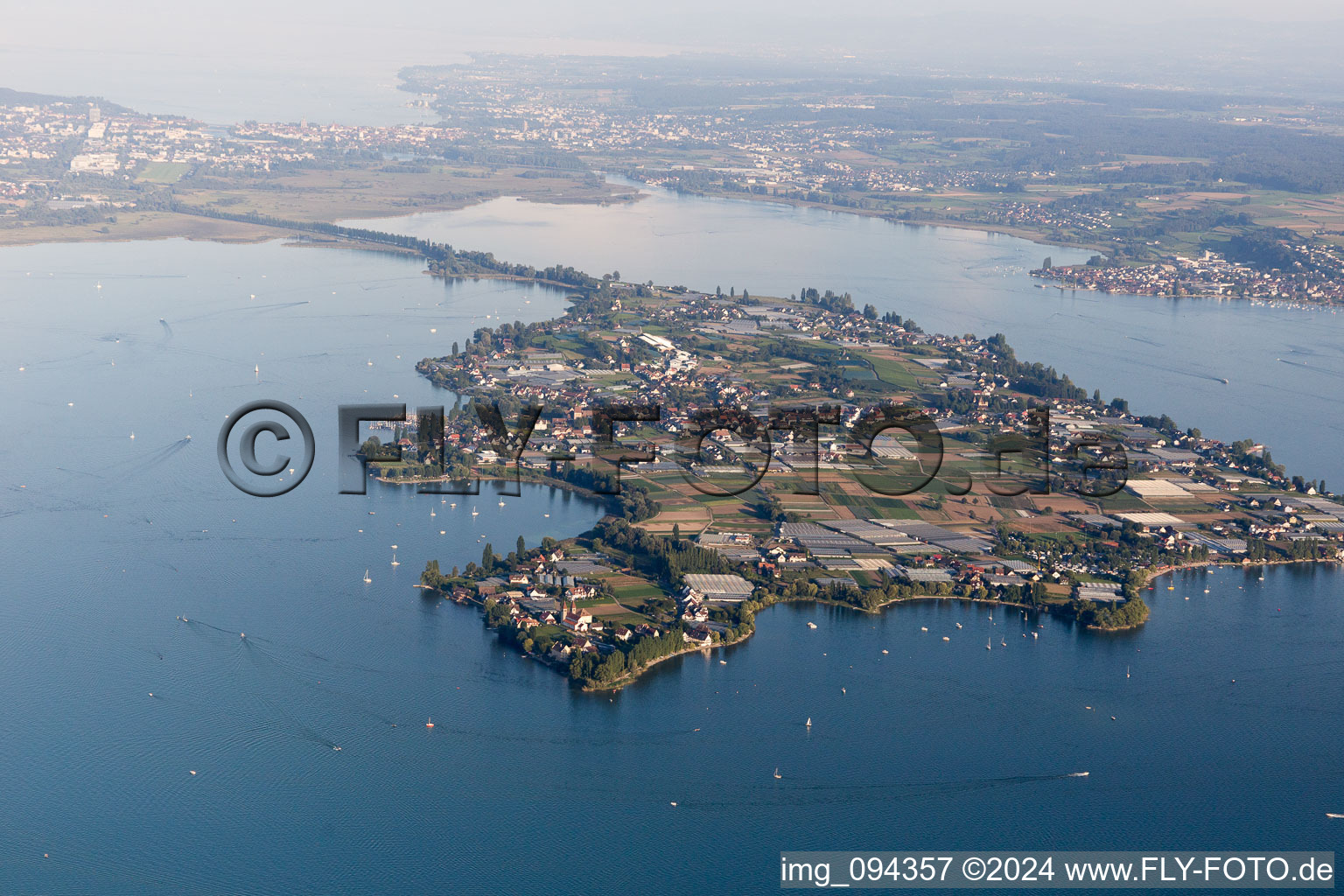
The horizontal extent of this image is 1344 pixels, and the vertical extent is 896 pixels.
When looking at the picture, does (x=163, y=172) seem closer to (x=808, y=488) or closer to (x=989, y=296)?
(x=989, y=296)

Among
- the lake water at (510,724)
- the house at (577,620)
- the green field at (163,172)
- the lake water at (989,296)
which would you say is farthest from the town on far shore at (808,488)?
the green field at (163,172)

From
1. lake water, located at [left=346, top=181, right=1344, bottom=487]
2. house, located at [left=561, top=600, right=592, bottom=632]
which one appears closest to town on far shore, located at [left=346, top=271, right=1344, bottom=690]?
house, located at [left=561, top=600, right=592, bottom=632]

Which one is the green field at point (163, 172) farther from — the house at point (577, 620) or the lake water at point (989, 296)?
the house at point (577, 620)

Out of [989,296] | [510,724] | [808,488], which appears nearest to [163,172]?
[989,296]

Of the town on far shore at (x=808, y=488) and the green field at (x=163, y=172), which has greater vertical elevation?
the green field at (x=163, y=172)

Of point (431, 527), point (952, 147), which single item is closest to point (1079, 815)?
point (431, 527)

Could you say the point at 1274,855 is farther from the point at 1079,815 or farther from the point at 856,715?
the point at 856,715
